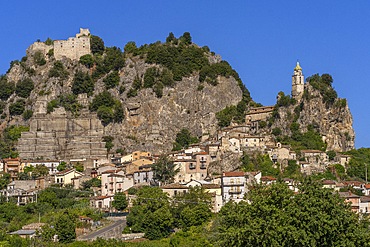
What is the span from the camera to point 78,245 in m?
64.5

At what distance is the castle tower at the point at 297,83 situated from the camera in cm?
10331

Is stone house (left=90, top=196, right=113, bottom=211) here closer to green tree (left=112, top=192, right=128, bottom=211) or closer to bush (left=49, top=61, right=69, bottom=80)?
green tree (left=112, top=192, right=128, bottom=211)

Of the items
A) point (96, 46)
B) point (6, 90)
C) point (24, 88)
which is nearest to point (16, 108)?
point (24, 88)

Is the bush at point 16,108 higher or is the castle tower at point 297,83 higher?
the castle tower at point 297,83

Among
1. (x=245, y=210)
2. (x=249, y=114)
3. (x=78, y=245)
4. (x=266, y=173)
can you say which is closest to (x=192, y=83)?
(x=249, y=114)

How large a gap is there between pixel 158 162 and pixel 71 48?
125ft

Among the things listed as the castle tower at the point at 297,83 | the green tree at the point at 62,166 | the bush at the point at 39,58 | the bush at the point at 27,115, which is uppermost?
the bush at the point at 39,58

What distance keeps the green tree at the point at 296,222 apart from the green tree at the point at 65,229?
2548cm

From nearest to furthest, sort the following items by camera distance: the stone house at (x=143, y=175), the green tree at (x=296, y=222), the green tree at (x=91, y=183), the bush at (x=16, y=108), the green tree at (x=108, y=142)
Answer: the green tree at (x=296, y=222)
the stone house at (x=143, y=175)
the green tree at (x=91, y=183)
the green tree at (x=108, y=142)
the bush at (x=16, y=108)

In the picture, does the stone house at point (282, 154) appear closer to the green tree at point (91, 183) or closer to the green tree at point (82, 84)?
the green tree at point (91, 183)

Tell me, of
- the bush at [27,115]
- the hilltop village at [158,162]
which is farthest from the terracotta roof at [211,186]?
the bush at [27,115]

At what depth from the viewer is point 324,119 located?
9962 cm

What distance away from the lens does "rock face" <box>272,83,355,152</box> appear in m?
99.1

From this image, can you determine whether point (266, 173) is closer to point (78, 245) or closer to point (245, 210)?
point (78, 245)
